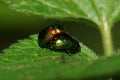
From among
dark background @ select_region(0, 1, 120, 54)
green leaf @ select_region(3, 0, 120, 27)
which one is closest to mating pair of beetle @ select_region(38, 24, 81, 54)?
green leaf @ select_region(3, 0, 120, 27)

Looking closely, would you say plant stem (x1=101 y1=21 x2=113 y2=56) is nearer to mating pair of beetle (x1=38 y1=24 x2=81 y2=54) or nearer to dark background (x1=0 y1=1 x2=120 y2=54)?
mating pair of beetle (x1=38 y1=24 x2=81 y2=54)

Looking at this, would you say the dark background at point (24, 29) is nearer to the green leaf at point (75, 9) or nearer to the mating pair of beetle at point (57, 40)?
the green leaf at point (75, 9)

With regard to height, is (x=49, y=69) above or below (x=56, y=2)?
below

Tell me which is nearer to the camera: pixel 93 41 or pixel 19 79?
pixel 19 79

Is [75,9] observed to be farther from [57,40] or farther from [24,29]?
[24,29]

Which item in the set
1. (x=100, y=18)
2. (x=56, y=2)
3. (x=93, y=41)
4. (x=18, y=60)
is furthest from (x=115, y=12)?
(x=93, y=41)

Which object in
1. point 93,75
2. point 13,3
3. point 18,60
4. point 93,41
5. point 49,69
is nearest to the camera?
point 93,75

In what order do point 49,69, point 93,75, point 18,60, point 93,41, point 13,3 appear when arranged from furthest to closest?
point 93,41 < point 13,3 < point 18,60 < point 49,69 < point 93,75

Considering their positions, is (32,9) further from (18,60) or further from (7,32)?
(7,32)

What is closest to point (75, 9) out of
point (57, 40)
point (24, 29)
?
point (57, 40)
